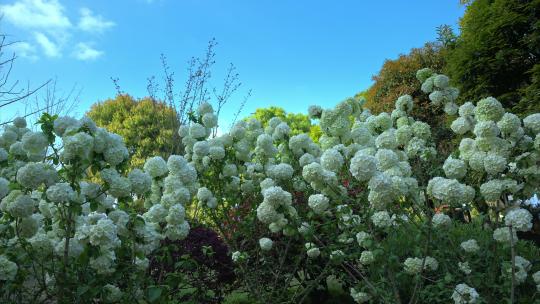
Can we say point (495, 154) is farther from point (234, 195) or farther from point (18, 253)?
point (18, 253)

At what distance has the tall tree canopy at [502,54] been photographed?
6582 millimetres

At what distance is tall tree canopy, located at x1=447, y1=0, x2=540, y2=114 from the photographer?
6.58 metres

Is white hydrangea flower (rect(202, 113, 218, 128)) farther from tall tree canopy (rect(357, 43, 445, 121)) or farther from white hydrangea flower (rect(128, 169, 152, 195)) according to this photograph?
tall tree canopy (rect(357, 43, 445, 121))

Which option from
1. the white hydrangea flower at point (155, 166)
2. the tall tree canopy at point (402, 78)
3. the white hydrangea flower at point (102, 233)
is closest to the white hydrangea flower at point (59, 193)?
the white hydrangea flower at point (102, 233)

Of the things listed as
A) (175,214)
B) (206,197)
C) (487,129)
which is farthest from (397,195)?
(206,197)

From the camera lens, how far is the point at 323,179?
2787 mm

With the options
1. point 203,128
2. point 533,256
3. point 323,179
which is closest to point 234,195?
point 203,128

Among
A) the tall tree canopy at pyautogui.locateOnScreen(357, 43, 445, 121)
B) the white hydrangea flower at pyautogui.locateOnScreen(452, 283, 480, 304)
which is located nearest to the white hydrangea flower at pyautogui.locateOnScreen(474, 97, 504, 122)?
the white hydrangea flower at pyautogui.locateOnScreen(452, 283, 480, 304)

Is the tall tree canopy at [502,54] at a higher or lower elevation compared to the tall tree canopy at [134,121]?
lower

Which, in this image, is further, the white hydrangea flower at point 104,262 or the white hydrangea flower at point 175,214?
the white hydrangea flower at point 175,214

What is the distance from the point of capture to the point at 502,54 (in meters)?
6.52

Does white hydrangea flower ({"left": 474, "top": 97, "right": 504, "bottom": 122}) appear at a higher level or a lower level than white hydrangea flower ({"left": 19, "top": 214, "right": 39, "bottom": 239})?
higher

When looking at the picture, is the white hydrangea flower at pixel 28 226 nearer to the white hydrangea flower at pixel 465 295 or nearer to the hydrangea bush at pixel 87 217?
the hydrangea bush at pixel 87 217

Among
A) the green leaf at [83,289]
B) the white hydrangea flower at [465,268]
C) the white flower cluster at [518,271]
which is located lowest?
the white flower cluster at [518,271]
